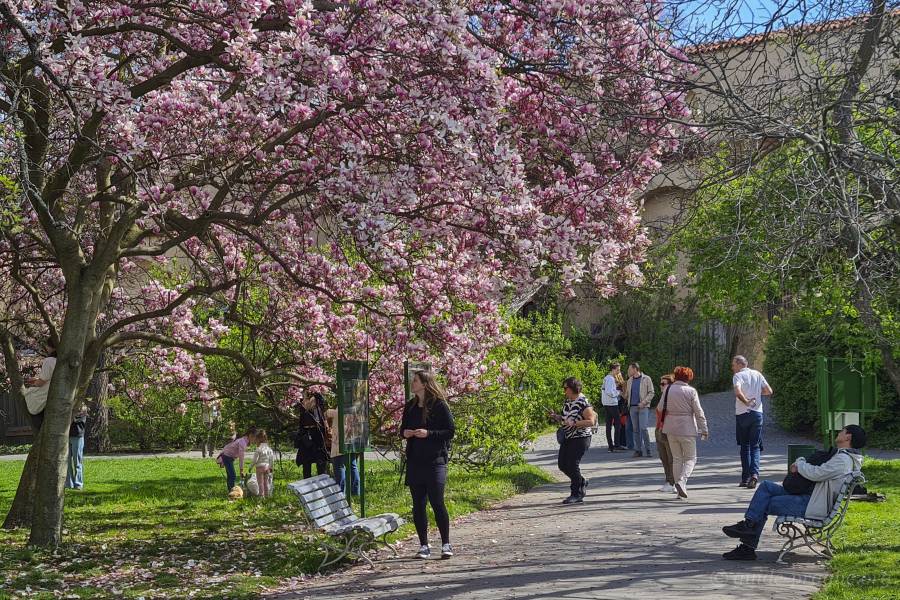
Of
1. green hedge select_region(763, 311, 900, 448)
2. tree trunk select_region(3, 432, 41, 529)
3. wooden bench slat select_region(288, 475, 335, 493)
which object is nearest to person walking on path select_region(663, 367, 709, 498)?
wooden bench slat select_region(288, 475, 335, 493)

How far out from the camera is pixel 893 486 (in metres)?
14.4

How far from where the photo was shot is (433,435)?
10.2 m

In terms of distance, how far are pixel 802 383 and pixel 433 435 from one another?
639 inches

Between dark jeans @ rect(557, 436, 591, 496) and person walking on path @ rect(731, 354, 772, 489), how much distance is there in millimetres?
2208

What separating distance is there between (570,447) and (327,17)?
22.4ft

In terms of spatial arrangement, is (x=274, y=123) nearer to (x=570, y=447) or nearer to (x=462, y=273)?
(x=462, y=273)

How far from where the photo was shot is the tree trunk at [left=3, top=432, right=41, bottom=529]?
12.9 meters

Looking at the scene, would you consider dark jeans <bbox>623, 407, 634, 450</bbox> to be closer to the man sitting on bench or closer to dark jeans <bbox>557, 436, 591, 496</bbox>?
dark jeans <bbox>557, 436, 591, 496</bbox>

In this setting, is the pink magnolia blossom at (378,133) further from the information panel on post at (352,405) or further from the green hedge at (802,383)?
the green hedge at (802,383)

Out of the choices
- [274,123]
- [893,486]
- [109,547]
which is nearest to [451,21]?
[274,123]

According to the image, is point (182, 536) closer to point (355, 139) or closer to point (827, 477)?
point (355, 139)

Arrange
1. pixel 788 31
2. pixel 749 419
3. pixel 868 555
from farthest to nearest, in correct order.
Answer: pixel 749 419 → pixel 868 555 → pixel 788 31

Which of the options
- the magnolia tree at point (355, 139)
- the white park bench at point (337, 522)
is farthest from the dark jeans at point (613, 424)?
the white park bench at point (337, 522)

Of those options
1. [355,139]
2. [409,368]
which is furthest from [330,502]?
[355,139]
